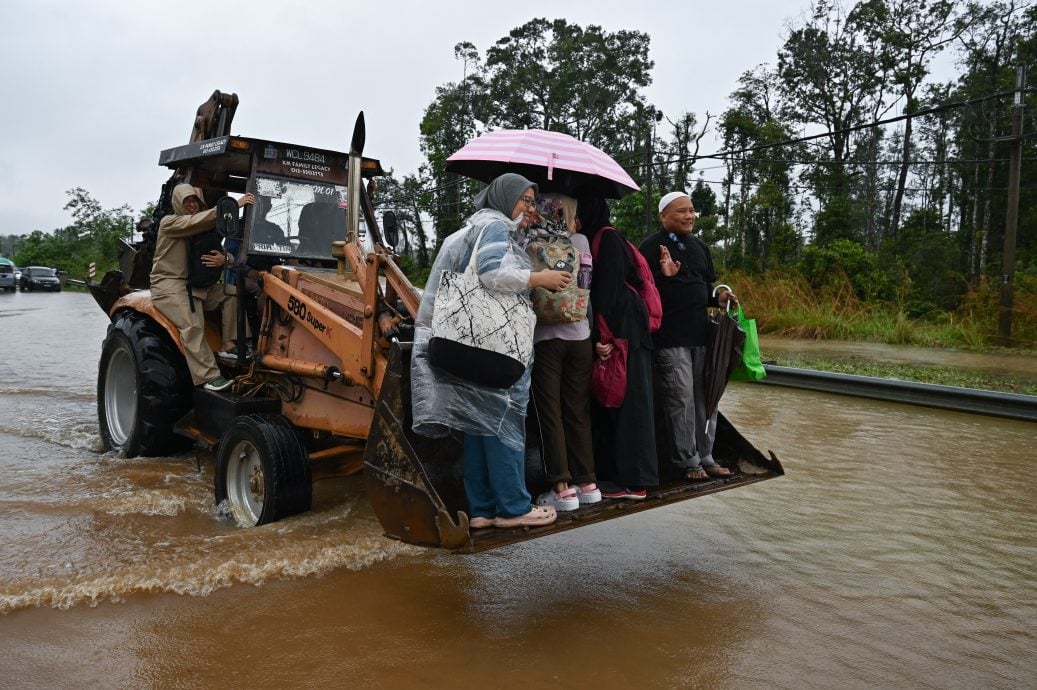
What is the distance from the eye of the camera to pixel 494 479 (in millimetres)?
4090

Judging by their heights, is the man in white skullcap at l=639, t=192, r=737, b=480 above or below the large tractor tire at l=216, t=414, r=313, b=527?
above

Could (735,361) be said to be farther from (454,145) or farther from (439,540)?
(454,145)

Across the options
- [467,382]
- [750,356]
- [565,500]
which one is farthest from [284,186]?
[750,356]

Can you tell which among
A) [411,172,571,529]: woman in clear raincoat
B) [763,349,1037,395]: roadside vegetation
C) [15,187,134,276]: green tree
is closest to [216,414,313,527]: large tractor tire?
[411,172,571,529]: woman in clear raincoat

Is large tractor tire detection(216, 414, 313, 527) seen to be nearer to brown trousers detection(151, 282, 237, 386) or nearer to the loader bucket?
brown trousers detection(151, 282, 237, 386)

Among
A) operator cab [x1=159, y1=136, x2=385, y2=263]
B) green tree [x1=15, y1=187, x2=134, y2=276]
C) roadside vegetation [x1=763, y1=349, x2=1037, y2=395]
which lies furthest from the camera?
green tree [x1=15, y1=187, x2=134, y2=276]

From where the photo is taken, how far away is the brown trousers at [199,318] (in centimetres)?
635

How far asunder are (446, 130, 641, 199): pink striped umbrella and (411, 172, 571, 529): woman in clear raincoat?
0.40 meters

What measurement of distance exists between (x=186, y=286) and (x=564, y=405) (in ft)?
11.8

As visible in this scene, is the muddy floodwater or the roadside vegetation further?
the roadside vegetation

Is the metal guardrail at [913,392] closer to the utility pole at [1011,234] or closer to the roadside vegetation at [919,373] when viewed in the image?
the roadside vegetation at [919,373]

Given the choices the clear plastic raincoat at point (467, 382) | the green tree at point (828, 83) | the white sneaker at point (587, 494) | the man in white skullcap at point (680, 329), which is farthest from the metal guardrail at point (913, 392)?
the green tree at point (828, 83)

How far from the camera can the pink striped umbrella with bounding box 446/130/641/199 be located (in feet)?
14.4

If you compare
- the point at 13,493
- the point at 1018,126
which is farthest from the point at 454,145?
the point at 13,493
